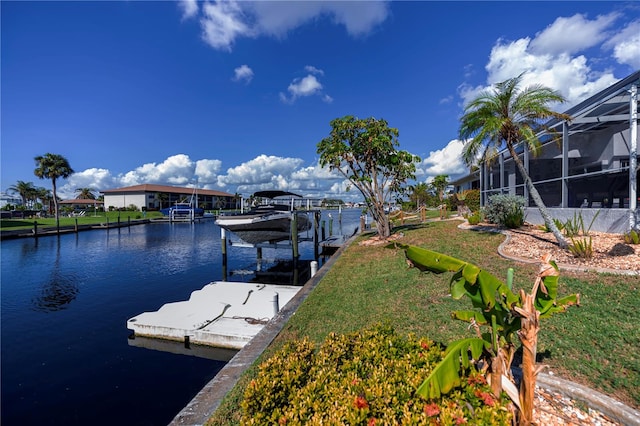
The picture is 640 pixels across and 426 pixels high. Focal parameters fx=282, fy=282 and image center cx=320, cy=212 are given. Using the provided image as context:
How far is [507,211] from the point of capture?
1234 centimetres

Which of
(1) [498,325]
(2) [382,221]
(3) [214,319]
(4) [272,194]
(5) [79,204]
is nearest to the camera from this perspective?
(1) [498,325]

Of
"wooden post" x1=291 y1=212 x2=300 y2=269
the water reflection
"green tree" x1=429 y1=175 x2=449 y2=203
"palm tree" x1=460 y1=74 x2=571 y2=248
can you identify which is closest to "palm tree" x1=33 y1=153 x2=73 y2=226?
the water reflection

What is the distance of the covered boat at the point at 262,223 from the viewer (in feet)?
53.1

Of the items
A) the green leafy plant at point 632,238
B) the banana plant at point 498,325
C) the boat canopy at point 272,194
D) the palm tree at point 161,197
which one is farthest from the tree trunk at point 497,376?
the palm tree at point 161,197

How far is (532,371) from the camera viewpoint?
2.24 m

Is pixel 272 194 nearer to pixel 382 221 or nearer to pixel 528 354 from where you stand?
pixel 382 221

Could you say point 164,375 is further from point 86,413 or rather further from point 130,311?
point 130,311

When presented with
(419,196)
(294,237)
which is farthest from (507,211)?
(419,196)

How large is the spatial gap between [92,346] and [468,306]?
1080 cm

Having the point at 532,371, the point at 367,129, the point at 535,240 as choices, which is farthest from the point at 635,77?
the point at 532,371

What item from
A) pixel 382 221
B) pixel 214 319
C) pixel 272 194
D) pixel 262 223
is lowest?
pixel 214 319

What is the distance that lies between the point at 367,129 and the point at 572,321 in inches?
475

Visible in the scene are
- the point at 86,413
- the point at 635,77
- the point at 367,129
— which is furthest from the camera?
the point at 367,129

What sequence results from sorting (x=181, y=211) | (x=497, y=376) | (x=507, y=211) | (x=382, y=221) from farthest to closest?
(x=181, y=211) → (x=382, y=221) → (x=507, y=211) → (x=497, y=376)
